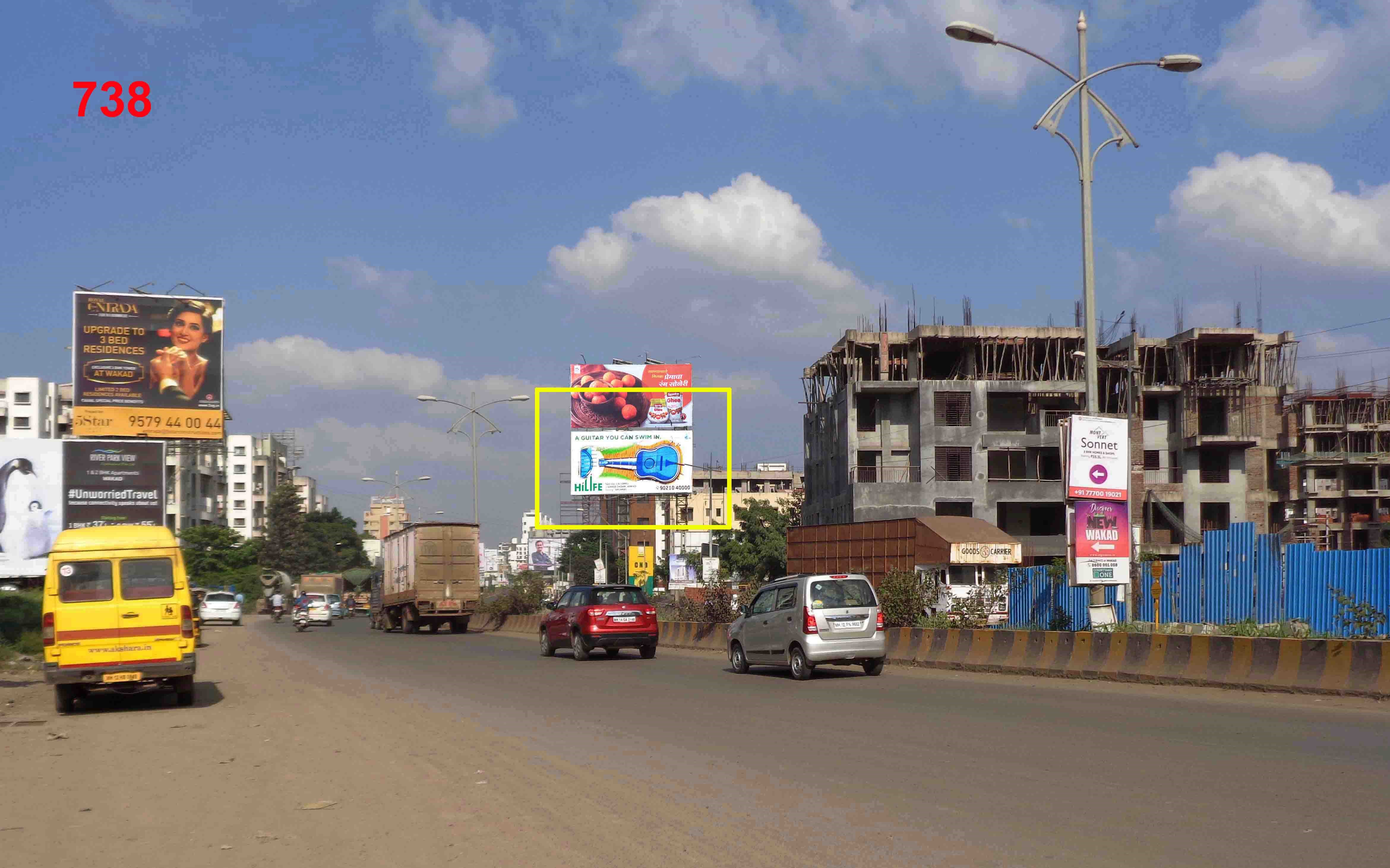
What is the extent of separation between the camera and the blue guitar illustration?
52281 mm

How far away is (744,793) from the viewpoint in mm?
8969

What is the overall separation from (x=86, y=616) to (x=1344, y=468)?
8942cm

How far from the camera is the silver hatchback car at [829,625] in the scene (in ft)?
65.4

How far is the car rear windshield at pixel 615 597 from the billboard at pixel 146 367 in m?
30.6

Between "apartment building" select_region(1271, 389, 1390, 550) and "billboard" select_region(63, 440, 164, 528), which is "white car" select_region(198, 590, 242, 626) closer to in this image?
"billboard" select_region(63, 440, 164, 528)

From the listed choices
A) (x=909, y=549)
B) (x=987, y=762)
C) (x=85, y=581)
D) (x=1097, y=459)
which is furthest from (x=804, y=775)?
(x=909, y=549)

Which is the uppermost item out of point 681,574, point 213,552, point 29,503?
point 29,503

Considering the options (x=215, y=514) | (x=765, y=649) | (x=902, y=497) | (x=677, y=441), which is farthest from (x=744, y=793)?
(x=215, y=514)

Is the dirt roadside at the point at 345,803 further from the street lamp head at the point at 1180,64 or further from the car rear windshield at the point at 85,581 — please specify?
the street lamp head at the point at 1180,64

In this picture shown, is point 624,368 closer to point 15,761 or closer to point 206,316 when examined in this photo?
point 206,316

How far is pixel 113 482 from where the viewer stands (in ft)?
161

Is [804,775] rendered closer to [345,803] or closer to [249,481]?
[345,803]

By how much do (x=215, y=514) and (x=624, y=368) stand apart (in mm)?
83811

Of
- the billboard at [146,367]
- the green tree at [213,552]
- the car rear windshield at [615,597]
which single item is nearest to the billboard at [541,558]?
the billboard at [146,367]
